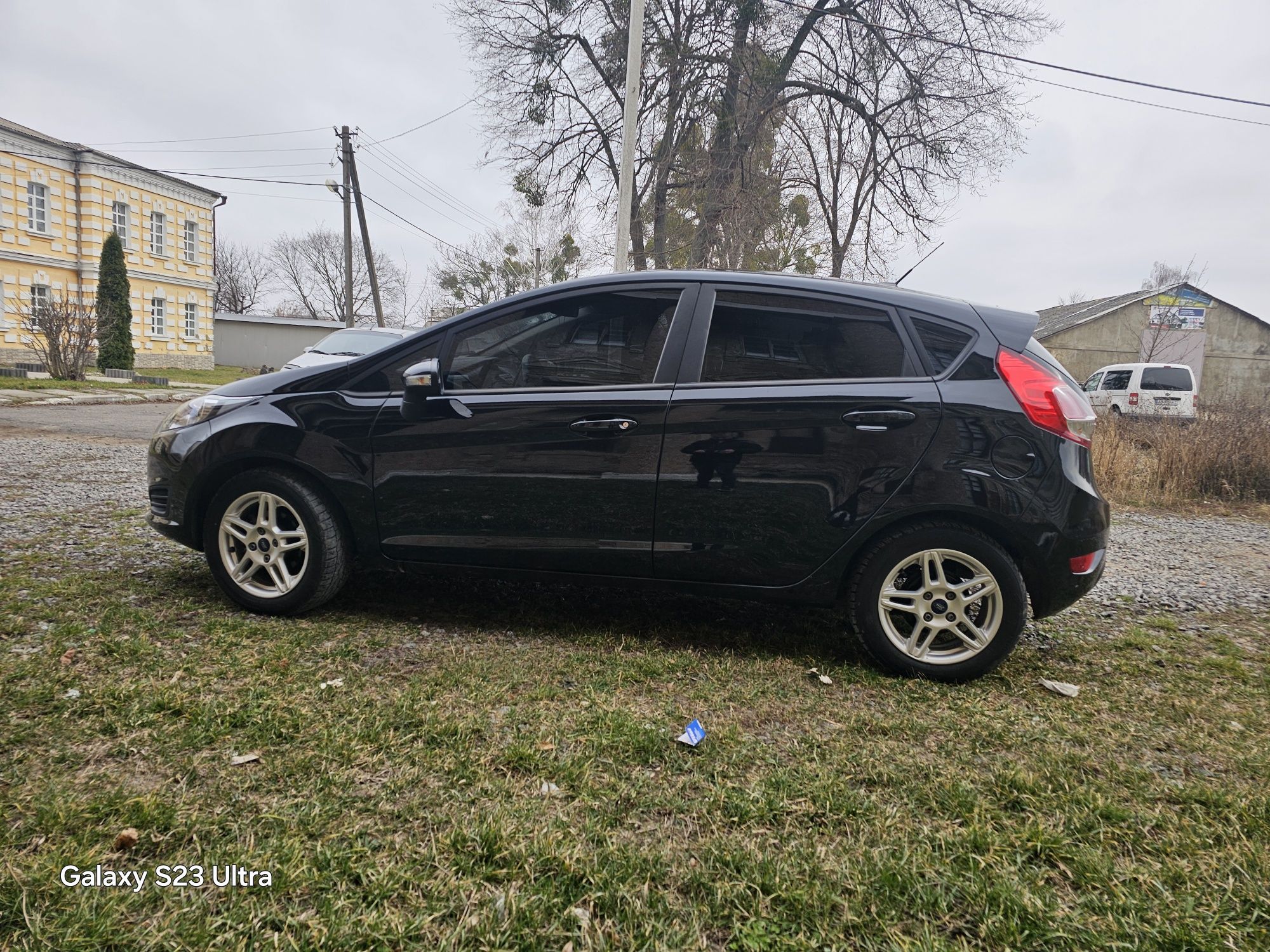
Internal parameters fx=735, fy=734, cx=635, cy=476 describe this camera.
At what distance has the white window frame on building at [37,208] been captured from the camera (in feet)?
92.9

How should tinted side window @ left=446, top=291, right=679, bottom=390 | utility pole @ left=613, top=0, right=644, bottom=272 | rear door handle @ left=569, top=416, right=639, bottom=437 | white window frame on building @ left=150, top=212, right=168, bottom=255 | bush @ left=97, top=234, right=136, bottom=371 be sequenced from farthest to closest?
1. white window frame on building @ left=150, top=212, right=168, bottom=255
2. bush @ left=97, top=234, right=136, bottom=371
3. utility pole @ left=613, top=0, right=644, bottom=272
4. tinted side window @ left=446, top=291, right=679, bottom=390
5. rear door handle @ left=569, top=416, right=639, bottom=437

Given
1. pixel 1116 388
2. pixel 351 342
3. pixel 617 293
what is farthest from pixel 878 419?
pixel 1116 388

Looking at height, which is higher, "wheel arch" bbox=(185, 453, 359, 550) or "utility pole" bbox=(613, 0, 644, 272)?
"utility pole" bbox=(613, 0, 644, 272)

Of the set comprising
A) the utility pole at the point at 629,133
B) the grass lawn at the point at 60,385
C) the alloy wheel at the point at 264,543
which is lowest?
the alloy wheel at the point at 264,543

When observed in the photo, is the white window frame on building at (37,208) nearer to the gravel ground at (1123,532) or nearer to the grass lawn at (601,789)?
the gravel ground at (1123,532)

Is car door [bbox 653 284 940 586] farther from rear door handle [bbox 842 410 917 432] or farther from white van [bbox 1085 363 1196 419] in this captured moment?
white van [bbox 1085 363 1196 419]

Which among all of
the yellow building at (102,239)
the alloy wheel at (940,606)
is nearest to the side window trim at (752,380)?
the alloy wheel at (940,606)

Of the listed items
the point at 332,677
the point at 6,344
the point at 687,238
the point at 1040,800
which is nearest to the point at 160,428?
the point at 332,677

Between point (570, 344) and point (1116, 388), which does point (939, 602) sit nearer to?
point (570, 344)

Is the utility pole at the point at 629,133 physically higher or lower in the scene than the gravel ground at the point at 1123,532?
higher

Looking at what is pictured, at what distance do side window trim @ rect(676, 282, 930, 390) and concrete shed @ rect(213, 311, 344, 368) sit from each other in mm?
48177

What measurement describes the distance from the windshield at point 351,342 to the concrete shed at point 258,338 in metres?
37.3

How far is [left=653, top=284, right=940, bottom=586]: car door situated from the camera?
9.87ft

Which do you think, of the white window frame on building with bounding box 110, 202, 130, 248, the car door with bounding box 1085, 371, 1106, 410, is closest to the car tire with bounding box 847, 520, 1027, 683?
the car door with bounding box 1085, 371, 1106, 410
